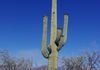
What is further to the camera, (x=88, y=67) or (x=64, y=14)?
(x=88, y=67)

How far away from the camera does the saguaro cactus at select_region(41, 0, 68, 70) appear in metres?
16.5

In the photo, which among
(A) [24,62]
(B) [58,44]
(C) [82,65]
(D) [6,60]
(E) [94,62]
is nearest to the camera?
(B) [58,44]

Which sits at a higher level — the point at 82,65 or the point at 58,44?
the point at 58,44

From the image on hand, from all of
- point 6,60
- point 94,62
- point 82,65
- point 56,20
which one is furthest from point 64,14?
point 6,60

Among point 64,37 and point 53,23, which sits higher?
point 53,23

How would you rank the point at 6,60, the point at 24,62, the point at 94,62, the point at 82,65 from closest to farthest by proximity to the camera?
the point at 94,62 < the point at 82,65 < the point at 6,60 < the point at 24,62

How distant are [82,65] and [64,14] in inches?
1335

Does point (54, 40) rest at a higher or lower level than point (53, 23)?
lower

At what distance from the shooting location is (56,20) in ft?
56.0

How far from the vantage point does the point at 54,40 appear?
16797mm

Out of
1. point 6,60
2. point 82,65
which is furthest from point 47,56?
point 6,60

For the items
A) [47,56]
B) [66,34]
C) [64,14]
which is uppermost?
[64,14]

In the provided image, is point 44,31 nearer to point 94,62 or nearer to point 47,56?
point 47,56

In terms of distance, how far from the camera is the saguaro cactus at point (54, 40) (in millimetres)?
16547
